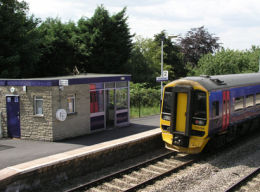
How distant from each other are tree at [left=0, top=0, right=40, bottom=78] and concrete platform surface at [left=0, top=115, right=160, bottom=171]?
7.81 metres

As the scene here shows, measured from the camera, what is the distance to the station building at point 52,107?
13.4 meters

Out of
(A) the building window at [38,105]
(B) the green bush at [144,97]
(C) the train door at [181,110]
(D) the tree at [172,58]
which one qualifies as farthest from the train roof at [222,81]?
(D) the tree at [172,58]

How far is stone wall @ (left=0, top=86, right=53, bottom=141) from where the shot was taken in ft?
43.7

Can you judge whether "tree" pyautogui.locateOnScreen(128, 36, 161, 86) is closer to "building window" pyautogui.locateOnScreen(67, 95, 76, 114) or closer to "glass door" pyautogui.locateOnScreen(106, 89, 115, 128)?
"glass door" pyautogui.locateOnScreen(106, 89, 115, 128)

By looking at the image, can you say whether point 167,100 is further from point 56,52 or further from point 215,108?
point 56,52

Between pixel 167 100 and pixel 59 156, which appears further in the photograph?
pixel 167 100

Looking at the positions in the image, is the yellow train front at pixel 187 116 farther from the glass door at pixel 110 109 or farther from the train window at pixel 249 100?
the glass door at pixel 110 109

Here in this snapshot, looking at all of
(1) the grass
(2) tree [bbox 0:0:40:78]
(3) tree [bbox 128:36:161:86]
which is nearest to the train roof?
(1) the grass

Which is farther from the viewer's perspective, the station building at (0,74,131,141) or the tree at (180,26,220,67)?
the tree at (180,26,220,67)

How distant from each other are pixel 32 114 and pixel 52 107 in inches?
46.7

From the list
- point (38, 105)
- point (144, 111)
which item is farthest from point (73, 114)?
point (144, 111)

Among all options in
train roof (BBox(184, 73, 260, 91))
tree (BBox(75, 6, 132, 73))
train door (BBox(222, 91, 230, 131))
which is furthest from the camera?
tree (BBox(75, 6, 132, 73))

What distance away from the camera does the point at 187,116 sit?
428 inches

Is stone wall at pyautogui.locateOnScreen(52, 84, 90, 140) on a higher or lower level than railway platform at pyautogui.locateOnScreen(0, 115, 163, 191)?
higher
